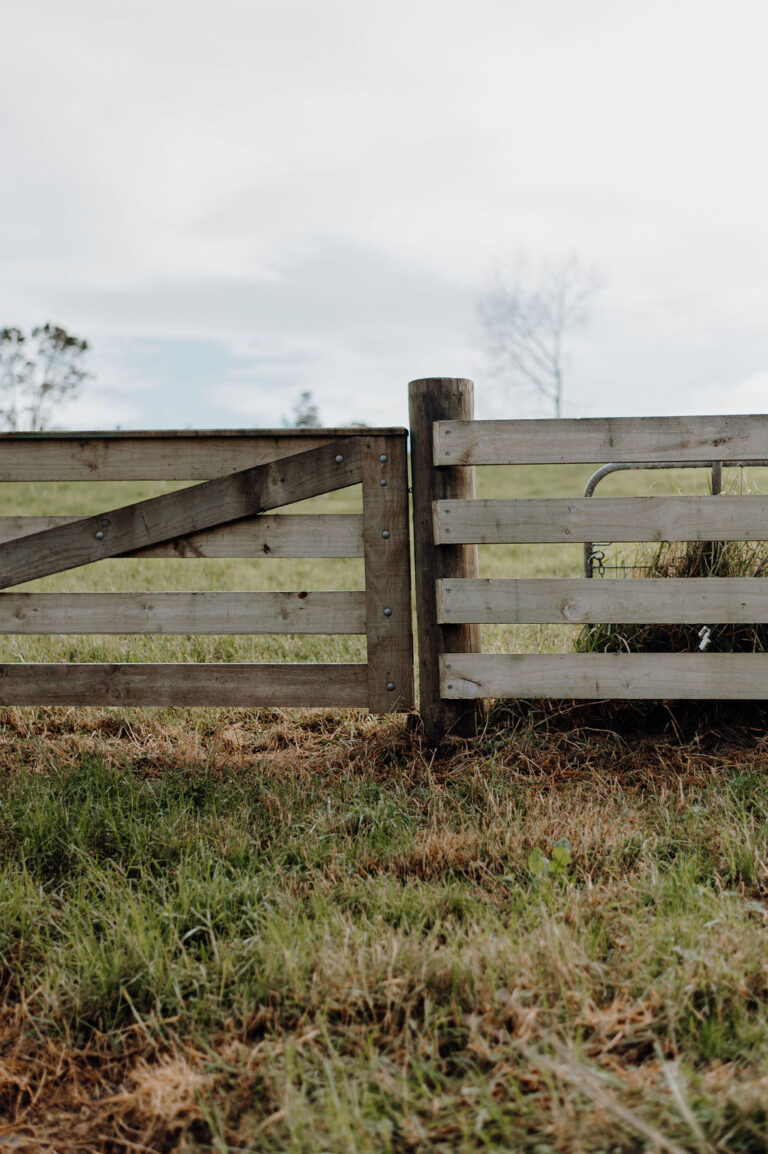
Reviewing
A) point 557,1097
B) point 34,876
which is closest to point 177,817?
point 34,876

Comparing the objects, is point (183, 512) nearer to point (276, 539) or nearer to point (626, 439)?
point (276, 539)

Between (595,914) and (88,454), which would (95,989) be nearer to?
(595,914)

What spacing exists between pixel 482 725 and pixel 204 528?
1.67 m

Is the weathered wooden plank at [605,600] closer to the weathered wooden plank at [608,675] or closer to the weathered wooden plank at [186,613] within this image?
the weathered wooden plank at [608,675]

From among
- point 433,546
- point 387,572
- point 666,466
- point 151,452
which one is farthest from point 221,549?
point 666,466

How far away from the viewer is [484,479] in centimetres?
2273

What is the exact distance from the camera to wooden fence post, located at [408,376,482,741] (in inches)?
161

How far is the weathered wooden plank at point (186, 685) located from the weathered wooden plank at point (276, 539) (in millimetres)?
559

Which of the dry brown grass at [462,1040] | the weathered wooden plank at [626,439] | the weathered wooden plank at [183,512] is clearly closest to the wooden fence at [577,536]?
the weathered wooden plank at [626,439]

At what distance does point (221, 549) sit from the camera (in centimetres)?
423

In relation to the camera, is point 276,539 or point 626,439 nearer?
point 626,439

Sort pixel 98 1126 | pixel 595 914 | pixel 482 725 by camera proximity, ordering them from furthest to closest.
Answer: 1. pixel 482 725
2. pixel 595 914
3. pixel 98 1126

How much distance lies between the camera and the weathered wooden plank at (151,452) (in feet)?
13.7

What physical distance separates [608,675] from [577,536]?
0.66 m
